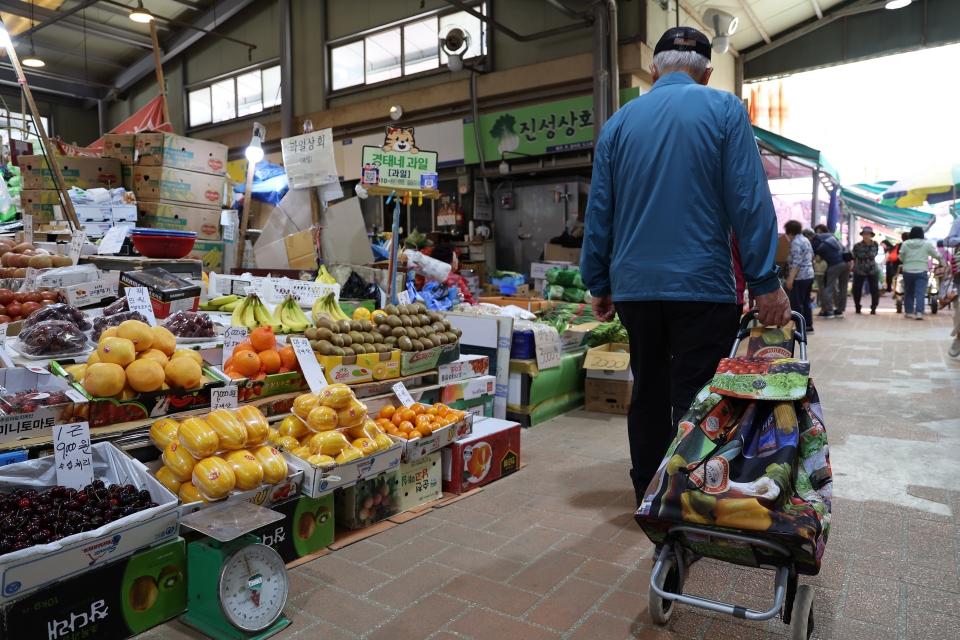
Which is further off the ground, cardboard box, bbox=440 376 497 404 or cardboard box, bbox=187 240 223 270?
cardboard box, bbox=187 240 223 270

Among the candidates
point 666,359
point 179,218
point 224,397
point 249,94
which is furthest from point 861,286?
point 224,397

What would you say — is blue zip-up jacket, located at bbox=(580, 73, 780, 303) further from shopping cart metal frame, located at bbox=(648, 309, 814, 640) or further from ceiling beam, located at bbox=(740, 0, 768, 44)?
ceiling beam, located at bbox=(740, 0, 768, 44)

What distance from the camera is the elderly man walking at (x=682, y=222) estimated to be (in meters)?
2.53

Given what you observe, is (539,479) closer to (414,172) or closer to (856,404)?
(414,172)

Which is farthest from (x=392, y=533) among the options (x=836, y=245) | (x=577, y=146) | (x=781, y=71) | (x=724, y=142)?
(x=781, y=71)

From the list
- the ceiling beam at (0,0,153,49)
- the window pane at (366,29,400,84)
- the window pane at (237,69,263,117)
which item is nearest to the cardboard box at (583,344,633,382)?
the window pane at (366,29,400,84)

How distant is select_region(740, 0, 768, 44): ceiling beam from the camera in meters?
11.5

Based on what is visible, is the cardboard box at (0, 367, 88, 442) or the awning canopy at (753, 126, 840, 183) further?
the awning canopy at (753, 126, 840, 183)

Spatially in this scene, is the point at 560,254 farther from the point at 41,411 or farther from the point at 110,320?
the point at 41,411

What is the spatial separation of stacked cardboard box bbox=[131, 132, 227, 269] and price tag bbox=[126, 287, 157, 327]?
305 centimetres

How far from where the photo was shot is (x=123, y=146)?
6543 mm

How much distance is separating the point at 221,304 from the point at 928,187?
14477 millimetres

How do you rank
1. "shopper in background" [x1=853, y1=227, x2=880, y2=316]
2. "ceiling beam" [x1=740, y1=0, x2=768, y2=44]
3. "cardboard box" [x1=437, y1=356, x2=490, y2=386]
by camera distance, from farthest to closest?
"shopper in background" [x1=853, y1=227, x2=880, y2=316], "ceiling beam" [x1=740, y1=0, x2=768, y2=44], "cardboard box" [x1=437, y1=356, x2=490, y2=386]

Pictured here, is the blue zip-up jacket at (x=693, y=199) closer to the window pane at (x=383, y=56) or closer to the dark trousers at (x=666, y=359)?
the dark trousers at (x=666, y=359)
